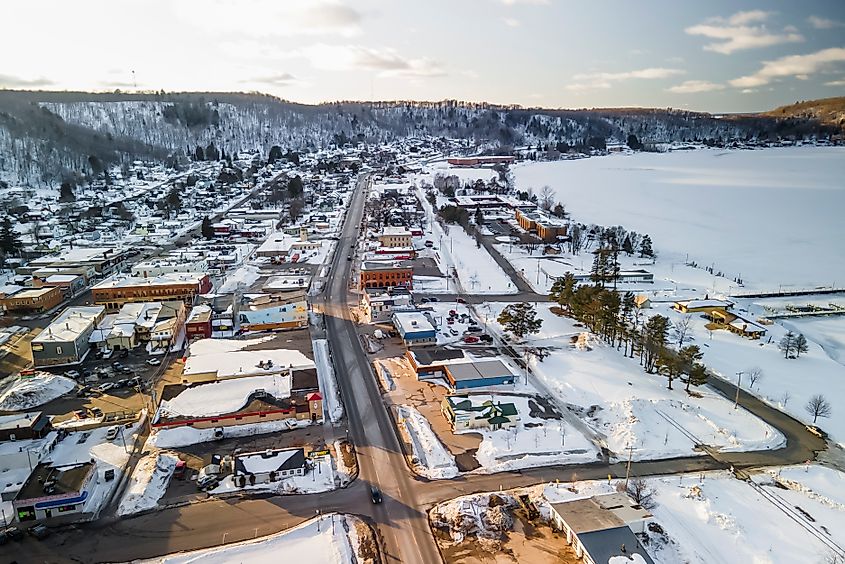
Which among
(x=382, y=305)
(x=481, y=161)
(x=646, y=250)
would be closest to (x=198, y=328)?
(x=382, y=305)

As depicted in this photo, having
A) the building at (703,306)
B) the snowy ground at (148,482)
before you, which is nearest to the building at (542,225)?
the building at (703,306)

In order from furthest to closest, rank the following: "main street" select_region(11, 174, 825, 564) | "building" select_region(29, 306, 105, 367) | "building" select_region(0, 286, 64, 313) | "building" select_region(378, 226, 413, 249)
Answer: "building" select_region(378, 226, 413, 249) < "building" select_region(0, 286, 64, 313) < "building" select_region(29, 306, 105, 367) < "main street" select_region(11, 174, 825, 564)

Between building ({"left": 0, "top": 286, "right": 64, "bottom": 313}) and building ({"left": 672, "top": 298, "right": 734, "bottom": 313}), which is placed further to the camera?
building ({"left": 0, "top": 286, "right": 64, "bottom": 313})

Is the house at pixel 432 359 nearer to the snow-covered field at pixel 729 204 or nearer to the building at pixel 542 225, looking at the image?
the snow-covered field at pixel 729 204

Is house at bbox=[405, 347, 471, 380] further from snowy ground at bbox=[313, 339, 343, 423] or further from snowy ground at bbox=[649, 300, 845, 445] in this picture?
snowy ground at bbox=[649, 300, 845, 445]

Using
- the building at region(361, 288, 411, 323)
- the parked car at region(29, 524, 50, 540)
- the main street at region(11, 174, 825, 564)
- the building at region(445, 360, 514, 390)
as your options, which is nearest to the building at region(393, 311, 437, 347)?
the building at region(361, 288, 411, 323)

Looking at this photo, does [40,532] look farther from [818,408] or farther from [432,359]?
[818,408]
